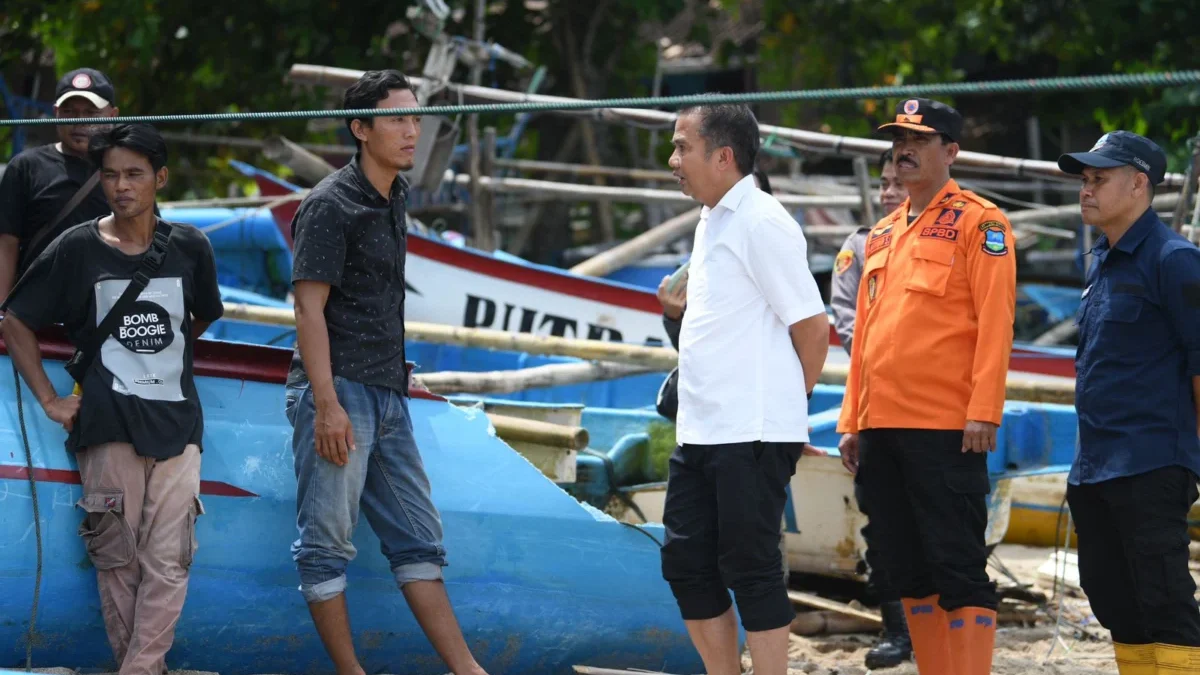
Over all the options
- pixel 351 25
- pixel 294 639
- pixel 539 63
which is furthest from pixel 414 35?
pixel 294 639

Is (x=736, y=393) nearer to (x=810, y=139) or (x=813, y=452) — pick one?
(x=813, y=452)

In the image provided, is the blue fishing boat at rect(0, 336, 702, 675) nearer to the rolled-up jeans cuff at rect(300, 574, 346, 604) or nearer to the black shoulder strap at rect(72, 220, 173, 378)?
the black shoulder strap at rect(72, 220, 173, 378)

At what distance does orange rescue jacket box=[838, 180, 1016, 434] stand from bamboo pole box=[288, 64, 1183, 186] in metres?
2.48

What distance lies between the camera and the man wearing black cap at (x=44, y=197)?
14.1 feet

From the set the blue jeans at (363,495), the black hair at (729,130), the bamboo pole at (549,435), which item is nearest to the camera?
the black hair at (729,130)

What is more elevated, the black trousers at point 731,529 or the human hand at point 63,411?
the human hand at point 63,411

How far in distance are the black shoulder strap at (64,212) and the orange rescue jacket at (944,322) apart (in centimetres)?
248

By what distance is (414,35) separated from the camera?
35.5 feet

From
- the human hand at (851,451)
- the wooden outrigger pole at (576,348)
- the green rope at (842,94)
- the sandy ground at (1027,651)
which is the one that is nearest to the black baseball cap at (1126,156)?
the green rope at (842,94)

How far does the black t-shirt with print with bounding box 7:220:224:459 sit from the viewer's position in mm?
3756

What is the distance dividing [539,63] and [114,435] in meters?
8.62

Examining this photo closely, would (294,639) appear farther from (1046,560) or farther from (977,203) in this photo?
(1046,560)

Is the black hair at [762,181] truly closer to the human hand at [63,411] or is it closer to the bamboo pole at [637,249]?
the human hand at [63,411]

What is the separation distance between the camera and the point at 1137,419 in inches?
143
